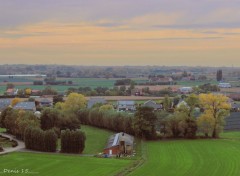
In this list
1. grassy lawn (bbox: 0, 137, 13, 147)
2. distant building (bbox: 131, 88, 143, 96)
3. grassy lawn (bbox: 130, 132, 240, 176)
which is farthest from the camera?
distant building (bbox: 131, 88, 143, 96)

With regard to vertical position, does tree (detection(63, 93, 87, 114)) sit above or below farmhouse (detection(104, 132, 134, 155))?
above

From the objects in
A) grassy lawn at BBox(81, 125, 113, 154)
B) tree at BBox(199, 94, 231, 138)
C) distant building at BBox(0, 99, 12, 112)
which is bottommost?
grassy lawn at BBox(81, 125, 113, 154)

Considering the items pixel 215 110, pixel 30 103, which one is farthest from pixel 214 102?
pixel 30 103

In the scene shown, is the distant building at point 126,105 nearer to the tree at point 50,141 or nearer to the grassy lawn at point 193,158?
the grassy lawn at point 193,158

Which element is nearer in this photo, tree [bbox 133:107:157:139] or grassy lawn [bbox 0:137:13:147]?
grassy lawn [bbox 0:137:13:147]

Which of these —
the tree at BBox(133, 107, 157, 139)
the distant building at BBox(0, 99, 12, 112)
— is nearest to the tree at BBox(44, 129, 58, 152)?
the tree at BBox(133, 107, 157, 139)

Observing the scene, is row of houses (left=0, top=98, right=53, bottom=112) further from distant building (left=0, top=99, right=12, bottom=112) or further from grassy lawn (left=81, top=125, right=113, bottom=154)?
grassy lawn (left=81, top=125, right=113, bottom=154)

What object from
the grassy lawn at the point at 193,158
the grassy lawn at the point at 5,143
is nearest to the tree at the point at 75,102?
the grassy lawn at the point at 5,143
